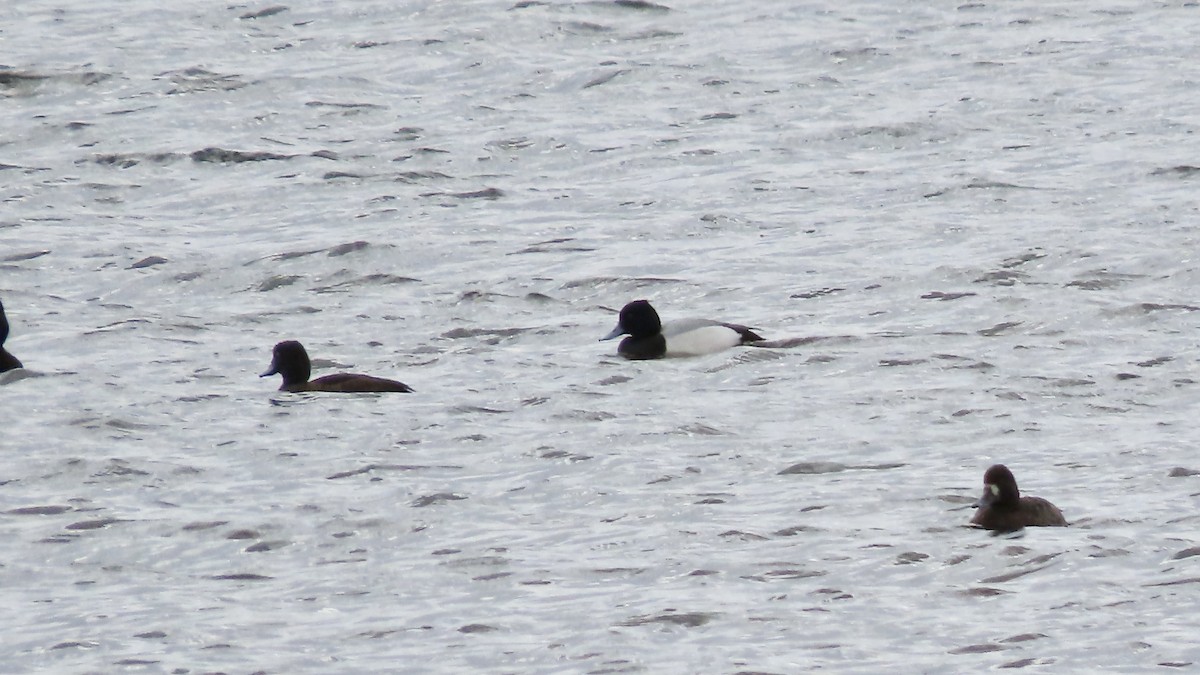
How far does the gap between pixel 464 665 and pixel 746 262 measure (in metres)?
9.18

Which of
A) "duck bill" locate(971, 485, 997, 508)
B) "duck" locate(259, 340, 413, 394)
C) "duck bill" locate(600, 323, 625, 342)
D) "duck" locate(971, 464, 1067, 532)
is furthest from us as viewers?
"duck bill" locate(600, 323, 625, 342)

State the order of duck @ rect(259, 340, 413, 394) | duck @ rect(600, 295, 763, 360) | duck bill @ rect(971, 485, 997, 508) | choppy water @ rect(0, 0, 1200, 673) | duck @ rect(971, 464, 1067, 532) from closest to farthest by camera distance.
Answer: choppy water @ rect(0, 0, 1200, 673) → duck @ rect(971, 464, 1067, 532) → duck bill @ rect(971, 485, 997, 508) → duck @ rect(259, 340, 413, 394) → duck @ rect(600, 295, 763, 360)

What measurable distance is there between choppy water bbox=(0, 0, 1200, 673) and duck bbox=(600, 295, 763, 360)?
0.13 meters

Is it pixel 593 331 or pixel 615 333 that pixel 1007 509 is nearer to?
pixel 615 333

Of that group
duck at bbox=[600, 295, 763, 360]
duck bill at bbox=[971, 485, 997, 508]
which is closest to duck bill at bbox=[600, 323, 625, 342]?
duck at bbox=[600, 295, 763, 360]

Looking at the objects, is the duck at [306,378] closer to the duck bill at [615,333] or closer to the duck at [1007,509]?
the duck bill at [615,333]

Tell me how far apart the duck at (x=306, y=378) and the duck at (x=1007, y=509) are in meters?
4.56

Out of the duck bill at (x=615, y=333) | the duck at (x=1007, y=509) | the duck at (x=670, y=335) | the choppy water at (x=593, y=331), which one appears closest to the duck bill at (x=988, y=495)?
the duck at (x=1007, y=509)

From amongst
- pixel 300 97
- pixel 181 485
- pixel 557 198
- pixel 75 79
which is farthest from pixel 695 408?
pixel 75 79

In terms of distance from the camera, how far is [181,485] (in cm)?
1308

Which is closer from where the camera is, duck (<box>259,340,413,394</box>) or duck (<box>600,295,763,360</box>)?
duck (<box>259,340,413,394</box>)

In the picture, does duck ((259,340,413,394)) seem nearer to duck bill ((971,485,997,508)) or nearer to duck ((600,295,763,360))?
duck ((600,295,763,360))

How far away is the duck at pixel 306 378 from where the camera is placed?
1502 cm

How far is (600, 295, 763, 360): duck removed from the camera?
16.2 m
